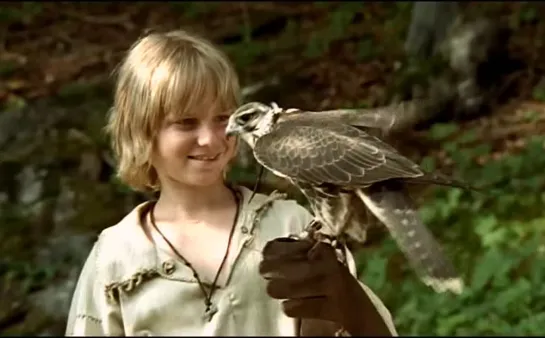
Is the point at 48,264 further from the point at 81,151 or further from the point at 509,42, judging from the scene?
the point at 509,42

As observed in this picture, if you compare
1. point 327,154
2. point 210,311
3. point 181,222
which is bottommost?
point 210,311

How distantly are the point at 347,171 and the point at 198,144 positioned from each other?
380 millimetres

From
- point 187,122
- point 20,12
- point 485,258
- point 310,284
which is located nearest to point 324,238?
point 310,284

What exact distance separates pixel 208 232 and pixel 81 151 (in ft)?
13.5

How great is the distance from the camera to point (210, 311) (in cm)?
219

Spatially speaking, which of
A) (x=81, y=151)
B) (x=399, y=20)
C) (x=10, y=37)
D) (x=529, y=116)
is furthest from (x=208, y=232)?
(x=10, y=37)

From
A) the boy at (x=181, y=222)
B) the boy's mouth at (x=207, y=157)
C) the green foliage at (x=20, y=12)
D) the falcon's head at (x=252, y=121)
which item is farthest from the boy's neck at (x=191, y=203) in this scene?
the green foliage at (x=20, y=12)

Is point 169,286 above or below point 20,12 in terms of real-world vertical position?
above

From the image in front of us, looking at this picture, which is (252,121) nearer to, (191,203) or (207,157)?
(207,157)

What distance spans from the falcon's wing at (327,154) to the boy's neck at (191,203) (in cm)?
36

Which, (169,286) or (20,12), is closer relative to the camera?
(169,286)

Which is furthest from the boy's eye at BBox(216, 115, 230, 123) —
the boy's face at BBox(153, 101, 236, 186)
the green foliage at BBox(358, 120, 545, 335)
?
the green foliage at BBox(358, 120, 545, 335)

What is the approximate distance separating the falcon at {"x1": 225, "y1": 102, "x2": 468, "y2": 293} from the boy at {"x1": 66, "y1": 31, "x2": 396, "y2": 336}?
151 mm

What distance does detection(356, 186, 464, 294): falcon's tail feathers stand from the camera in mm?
1770
